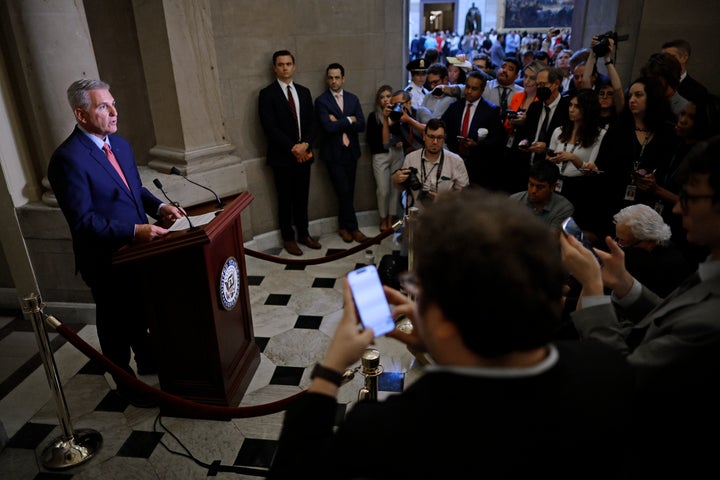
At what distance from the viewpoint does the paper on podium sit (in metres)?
2.92

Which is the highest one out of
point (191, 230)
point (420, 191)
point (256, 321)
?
point (191, 230)

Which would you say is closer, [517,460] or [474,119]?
[517,460]

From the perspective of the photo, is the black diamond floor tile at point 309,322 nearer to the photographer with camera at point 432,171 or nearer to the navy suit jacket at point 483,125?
the photographer with camera at point 432,171

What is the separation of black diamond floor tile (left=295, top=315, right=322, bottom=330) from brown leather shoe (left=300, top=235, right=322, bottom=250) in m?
1.63

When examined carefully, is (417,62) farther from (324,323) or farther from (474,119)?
(324,323)

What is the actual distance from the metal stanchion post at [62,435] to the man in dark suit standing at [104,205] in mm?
415

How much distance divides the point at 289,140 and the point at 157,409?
10.5ft

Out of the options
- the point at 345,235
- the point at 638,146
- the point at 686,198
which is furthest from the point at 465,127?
the point at 686,198

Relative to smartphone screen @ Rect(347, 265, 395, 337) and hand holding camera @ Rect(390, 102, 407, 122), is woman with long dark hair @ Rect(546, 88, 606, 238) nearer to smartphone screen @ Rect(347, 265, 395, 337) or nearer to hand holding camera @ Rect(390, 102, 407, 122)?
hand holding camera @ Rect(390, 102, 407, 122)

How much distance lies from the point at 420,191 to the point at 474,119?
1.36 m

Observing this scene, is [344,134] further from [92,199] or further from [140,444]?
[140,444]

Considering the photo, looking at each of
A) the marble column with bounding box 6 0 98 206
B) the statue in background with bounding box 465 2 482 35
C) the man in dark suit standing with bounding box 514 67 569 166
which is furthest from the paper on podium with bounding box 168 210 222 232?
the statue in background with bounding box 465 2 482 35

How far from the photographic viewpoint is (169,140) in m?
4.98

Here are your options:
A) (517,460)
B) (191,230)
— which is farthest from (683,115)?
(517,460)
